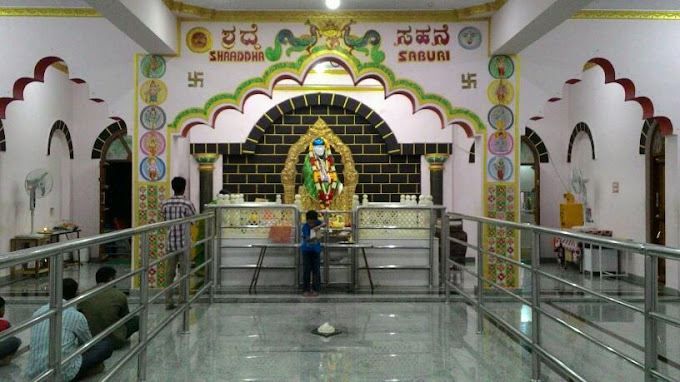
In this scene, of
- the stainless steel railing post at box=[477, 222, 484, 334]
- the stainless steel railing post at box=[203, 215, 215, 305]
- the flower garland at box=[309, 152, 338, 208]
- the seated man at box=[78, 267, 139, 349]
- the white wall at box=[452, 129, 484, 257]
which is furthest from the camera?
the white wall at box=[452, 129, 484, 257]

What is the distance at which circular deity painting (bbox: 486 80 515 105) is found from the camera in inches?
311

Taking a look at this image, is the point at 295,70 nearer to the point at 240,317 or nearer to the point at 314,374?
the point at 240,317

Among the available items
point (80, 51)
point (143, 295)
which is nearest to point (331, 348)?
point (143, 295)

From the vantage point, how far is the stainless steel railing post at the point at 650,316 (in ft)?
8.48

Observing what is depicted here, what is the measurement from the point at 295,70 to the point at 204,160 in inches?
180

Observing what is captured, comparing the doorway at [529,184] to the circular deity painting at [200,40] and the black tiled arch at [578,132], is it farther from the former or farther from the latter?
the circular deity painting at [200,40]

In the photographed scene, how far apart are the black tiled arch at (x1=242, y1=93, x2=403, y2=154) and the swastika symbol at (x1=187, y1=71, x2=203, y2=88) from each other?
13.1 ft

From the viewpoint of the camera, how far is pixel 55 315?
259cm

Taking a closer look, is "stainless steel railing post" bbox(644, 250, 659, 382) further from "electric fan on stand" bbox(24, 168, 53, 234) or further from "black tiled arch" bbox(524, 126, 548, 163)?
"black tiled arch" bbox(524, 126, 548, 163)

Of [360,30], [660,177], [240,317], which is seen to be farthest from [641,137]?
[240,317]

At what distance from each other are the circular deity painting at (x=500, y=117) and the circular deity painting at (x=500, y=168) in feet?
1.33

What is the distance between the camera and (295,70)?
25.8 feet

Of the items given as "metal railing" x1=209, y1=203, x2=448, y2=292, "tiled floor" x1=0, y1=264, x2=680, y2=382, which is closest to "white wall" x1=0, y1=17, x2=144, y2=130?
"metal railing" x1=209, y1=203, x2=448, y2=292

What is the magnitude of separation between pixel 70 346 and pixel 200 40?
4919 mm
